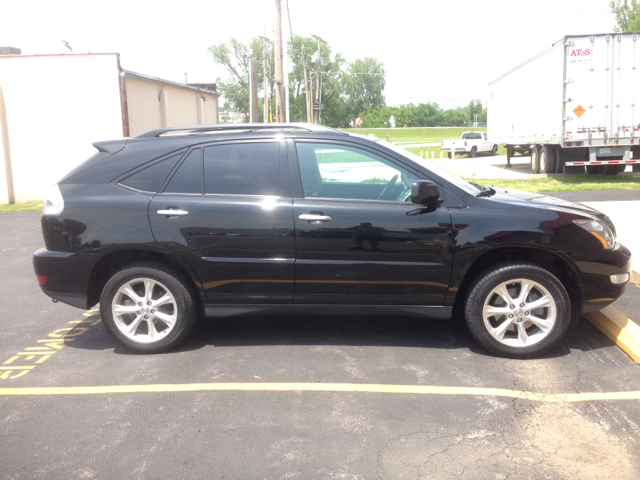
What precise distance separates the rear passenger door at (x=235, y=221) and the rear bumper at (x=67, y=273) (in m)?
0.65

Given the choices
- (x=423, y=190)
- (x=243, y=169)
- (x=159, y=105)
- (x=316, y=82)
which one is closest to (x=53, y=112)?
(x=159, y=105)

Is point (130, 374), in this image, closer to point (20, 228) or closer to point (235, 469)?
point (235, 469)

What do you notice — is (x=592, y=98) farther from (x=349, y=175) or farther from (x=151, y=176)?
(x=151, y=176)

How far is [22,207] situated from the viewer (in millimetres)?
15672

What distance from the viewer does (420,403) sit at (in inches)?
149

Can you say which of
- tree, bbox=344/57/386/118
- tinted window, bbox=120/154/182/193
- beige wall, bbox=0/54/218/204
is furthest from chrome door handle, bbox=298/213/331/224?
tree, bbox=344/57/386/118

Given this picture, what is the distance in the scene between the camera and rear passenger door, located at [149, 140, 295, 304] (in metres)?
4.50

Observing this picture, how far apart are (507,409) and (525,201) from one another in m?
1.73

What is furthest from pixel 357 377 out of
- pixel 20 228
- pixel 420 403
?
pixel 20 228

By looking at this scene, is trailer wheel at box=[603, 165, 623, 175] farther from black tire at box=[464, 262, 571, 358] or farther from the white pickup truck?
the white pickup truck

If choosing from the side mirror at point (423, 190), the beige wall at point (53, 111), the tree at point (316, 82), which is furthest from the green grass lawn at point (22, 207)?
the tree at point (316, 82)

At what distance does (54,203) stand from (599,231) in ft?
14.1

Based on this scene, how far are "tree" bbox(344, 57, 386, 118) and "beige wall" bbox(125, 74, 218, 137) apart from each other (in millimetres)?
95911

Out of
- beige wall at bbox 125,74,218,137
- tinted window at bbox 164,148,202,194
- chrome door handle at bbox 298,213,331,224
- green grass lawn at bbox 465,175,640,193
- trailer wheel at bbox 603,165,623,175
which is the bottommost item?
green grass lawn at bbox 465,175,640,193
